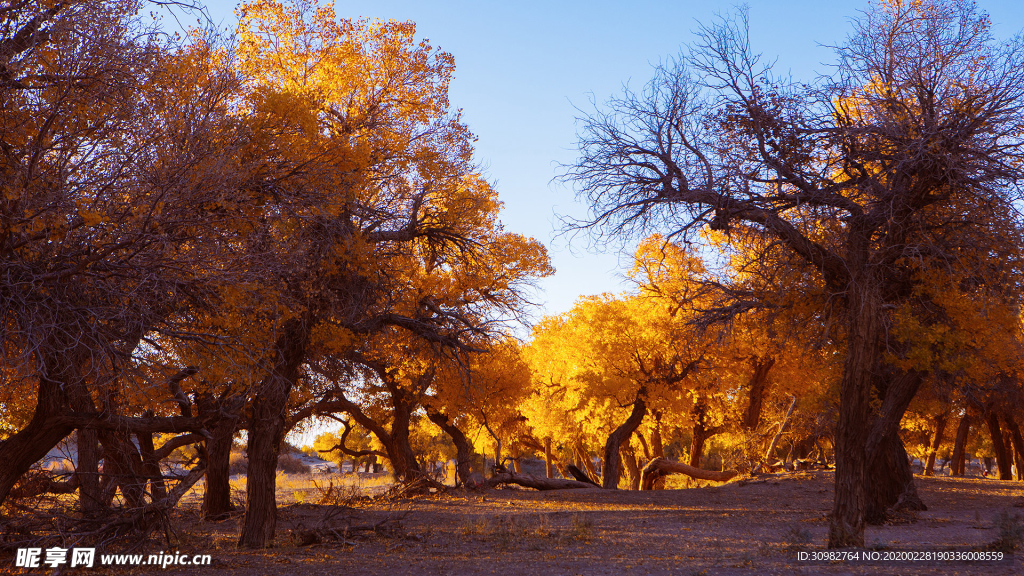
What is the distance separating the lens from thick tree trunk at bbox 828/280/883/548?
30.0 ft

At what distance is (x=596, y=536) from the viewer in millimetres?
12305

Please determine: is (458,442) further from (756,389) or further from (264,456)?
(264,456)

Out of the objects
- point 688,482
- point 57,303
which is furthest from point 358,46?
point 688,482

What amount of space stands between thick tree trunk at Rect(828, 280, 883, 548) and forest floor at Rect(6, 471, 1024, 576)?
0.55m

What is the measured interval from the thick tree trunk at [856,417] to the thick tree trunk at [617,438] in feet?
48.3

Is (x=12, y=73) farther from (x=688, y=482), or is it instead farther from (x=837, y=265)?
(x=688, y=482)

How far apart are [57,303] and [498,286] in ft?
41.0

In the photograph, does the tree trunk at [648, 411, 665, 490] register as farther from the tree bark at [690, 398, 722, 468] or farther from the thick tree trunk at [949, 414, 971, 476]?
the thick tree trunk at [949, 414, 971, 476]

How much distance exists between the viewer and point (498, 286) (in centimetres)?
1783

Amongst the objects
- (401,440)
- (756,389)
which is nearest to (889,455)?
(756,389)

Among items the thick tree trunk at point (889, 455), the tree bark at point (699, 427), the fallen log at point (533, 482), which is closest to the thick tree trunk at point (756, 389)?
the tree bark at point (699, 427)

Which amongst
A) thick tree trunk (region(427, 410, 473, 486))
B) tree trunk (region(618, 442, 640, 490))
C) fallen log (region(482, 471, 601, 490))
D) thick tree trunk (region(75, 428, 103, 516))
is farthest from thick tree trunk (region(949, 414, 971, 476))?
thick tree trunk (region(75, 428, 103, 516))

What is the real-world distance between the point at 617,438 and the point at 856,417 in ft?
52.9

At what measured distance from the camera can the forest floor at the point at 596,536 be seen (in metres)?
8.62
